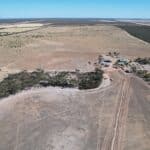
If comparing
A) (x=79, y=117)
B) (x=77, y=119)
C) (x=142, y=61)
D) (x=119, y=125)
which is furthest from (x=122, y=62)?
(x=119, y=125)

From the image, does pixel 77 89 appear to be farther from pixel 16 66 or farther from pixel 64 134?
pixel 16 66

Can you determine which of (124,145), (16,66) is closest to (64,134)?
(124,145)

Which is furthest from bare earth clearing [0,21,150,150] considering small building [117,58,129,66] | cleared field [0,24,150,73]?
small building [117,58,129,66]

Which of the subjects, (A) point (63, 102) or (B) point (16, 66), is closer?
(A) point (63, 102)

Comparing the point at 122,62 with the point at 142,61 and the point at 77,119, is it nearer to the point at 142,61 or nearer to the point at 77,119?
the point at 142,61

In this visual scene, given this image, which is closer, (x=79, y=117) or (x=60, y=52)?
(x=79, y=117)

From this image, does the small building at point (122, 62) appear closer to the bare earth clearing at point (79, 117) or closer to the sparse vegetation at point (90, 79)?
the bare earth clearing at point (79, 117)
